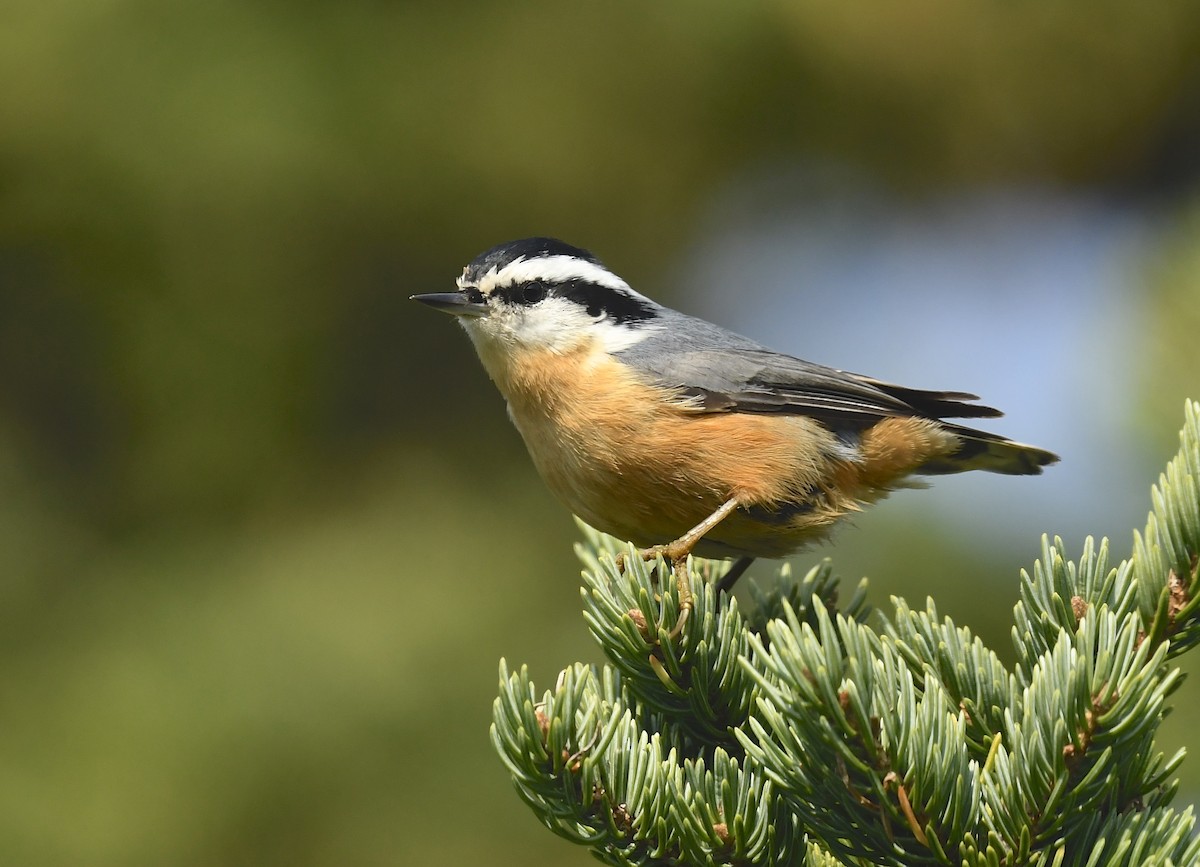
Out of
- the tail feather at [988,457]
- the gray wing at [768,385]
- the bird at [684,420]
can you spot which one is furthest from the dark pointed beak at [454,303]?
the tail feather at [988,457]

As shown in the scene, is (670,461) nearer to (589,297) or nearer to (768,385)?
(768,385)

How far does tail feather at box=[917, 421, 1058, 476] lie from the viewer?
9.58ft

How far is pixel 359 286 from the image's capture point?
5.60 m

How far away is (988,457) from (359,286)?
11.6 feet

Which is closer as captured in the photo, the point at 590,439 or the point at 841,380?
the point at 590,439

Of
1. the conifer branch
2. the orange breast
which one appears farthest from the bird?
the conifer branch

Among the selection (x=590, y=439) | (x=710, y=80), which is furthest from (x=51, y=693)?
(x=710, y=80)

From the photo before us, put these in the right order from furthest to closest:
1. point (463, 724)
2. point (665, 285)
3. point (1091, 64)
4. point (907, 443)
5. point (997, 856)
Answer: point (665, 285), point (1091, 64), point (463, 724), point (907, 443), point (997, 856)

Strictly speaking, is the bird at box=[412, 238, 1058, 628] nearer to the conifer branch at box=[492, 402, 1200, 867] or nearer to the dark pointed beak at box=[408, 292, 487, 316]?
the dark pointed beak at box=[408, 292, 487, 316]

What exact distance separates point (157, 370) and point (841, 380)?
359 centimetres

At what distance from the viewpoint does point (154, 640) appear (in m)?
4.82

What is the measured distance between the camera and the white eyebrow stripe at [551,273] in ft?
9.78

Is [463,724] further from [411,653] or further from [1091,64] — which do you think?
[1091,64]

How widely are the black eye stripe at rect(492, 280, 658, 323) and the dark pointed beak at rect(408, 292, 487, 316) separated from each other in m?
0.06
